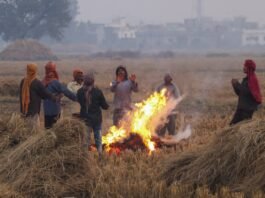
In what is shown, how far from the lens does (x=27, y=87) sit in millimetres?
11602

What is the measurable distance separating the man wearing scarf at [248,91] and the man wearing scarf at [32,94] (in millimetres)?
3197

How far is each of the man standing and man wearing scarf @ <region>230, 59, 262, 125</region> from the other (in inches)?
104

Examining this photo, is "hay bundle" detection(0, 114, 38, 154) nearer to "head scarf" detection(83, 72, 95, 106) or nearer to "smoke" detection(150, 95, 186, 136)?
"head scarf" detection(83, 72, 95, 106)

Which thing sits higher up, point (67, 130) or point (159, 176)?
point (67, 130)

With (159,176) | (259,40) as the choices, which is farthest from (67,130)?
(259,40)

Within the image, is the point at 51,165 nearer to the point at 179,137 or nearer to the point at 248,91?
the point at 248,91

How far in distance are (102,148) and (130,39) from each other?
127938mm

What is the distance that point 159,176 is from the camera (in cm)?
946

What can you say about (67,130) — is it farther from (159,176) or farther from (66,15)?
(66,15)

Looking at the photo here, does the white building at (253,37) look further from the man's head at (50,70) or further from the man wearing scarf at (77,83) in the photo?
the man's head at (50,70)

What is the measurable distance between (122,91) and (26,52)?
5823 centimetres

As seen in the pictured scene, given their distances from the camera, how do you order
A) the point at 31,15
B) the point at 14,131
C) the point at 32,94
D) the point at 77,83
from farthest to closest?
the point at 31,15 < the point at 77,83 < the point at 32,94 < the point at 14,131

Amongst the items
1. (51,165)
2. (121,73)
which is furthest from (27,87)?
(51,165)

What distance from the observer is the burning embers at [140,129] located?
1282 centimetres
